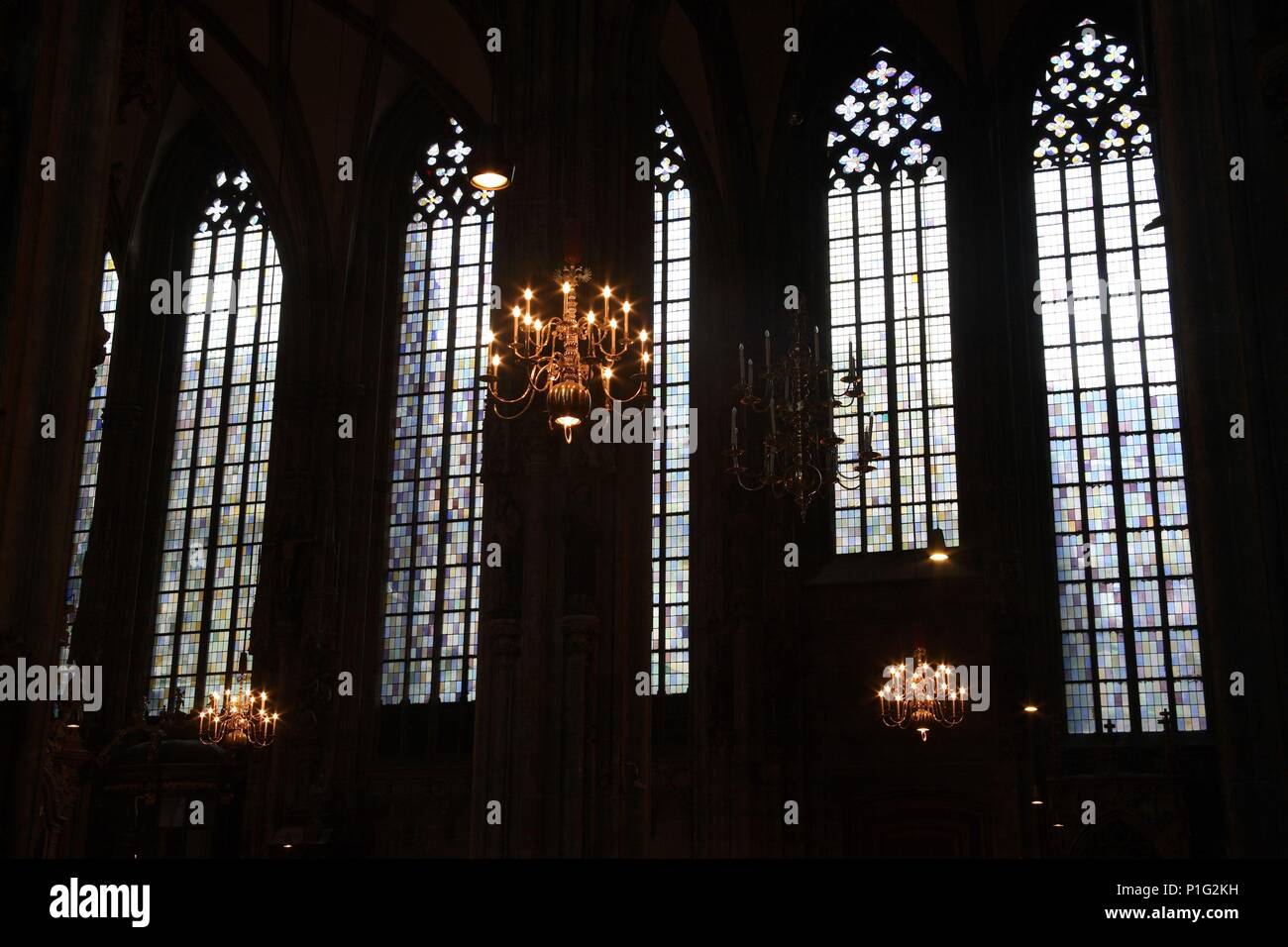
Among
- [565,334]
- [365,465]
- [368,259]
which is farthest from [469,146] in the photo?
[565,334]

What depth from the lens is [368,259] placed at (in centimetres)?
2455

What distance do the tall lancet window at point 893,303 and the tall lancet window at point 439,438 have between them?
5864 mm

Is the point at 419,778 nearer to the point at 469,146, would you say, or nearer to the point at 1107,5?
the point at 469,146

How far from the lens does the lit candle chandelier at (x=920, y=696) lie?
751 inches

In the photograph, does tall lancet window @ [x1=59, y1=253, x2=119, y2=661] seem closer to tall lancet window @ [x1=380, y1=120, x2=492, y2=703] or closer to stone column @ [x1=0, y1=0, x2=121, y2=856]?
tall lancet window @ [x1=380, y1=120, x2=492, y2=703]

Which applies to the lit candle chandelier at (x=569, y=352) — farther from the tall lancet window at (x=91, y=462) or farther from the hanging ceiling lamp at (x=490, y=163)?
the tall lancet window at (x=91, y=462)

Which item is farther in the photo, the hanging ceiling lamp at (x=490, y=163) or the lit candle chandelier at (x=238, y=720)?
the lit candle chandelier at (x=238, y=720)

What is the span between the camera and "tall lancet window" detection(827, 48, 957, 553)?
22.0 metres

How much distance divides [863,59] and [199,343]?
1233cm

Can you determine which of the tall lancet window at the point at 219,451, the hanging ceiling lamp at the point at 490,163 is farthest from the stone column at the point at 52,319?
the tall lancet window at the point at 219,451

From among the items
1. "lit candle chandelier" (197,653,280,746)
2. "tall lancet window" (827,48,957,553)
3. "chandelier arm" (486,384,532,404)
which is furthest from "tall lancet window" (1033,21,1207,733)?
"lit candle chandelier" (197,653,280,746)

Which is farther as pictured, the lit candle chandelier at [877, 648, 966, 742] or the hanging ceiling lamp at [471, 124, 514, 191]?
the lit candle chandelier at [877, 648, 966, 742]

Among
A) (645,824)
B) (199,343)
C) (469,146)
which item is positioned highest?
(469,146)

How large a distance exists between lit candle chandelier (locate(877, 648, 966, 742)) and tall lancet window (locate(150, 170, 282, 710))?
10192 millimetres
